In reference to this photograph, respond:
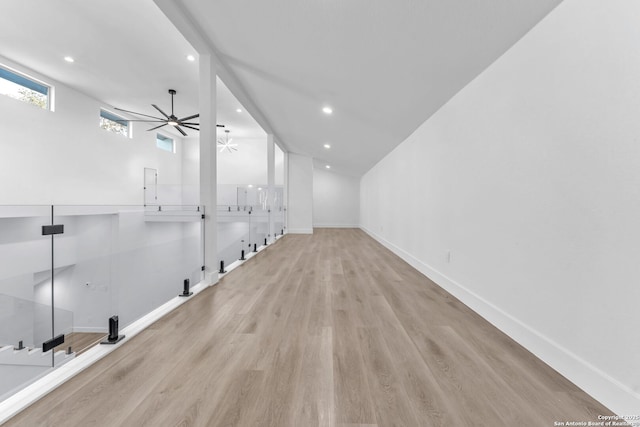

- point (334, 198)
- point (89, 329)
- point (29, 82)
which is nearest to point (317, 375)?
point (89, 329)

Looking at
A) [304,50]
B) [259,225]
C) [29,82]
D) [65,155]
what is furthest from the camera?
[65,155]

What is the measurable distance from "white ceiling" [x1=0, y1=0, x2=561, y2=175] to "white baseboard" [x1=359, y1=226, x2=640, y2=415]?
2113mm

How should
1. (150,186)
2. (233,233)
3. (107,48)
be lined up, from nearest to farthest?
1. (233,233)
2. (107,48)
3. (150,186)

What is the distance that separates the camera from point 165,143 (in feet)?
37.9

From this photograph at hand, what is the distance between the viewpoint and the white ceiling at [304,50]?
6.70 ft

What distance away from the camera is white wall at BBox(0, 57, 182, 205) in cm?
579

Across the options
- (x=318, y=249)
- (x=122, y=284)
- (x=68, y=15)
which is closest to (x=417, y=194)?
(x=318, y=249)

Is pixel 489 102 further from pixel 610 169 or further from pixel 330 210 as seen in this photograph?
pixel 330 210

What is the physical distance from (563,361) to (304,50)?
337cm

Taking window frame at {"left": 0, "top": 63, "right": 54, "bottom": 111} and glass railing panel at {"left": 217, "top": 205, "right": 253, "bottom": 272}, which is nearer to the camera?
glass railing panel at {"left": 217, "top": 205, "right": 253, "bottom": 272}

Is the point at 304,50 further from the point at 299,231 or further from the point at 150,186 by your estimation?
the point at 150,186

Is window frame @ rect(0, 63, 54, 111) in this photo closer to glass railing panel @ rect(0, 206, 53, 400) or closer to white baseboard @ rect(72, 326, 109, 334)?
glass railing panel @ rect(0, 206, 53, 400)

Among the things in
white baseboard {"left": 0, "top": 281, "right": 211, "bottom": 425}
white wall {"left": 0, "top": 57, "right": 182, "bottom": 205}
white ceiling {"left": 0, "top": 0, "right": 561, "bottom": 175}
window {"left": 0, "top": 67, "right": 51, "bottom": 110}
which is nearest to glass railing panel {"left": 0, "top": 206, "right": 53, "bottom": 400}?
white baseboard {"left": 0, "top": 281, "right": 211, "bottom": 425}

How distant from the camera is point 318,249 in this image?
20.1 feet
